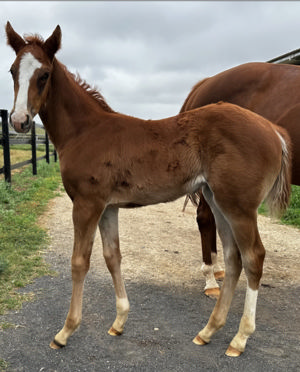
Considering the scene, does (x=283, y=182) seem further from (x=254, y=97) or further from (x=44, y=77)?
(x=44, y=77)

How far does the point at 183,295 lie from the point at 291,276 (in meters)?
1.43

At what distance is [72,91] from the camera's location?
271 cm

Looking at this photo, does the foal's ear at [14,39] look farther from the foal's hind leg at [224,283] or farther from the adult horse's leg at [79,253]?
the foal's hind leg at [224,283]

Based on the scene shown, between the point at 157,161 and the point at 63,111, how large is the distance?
2.78 feet

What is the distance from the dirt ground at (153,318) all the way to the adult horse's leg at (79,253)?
11 cm

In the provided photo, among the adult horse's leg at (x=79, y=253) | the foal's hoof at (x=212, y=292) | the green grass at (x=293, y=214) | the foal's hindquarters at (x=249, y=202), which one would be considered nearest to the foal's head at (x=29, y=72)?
Answer: the adult horse's leg at (x=79, y=253)

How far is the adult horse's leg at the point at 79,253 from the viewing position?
2.46 metres

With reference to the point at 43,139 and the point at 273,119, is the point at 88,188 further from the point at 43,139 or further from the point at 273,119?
the point at 43,139

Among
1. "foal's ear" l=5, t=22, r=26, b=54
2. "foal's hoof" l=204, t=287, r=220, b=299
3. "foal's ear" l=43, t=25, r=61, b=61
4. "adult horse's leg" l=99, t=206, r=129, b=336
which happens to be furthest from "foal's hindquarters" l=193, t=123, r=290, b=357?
"foal's ear" l=5, t=22, r=26, b=54

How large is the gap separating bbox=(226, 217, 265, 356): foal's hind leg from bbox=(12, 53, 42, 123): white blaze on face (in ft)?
5.30

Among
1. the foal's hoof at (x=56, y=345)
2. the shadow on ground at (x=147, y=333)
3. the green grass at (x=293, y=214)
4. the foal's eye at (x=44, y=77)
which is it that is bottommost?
the green grass at (x=293, y=214)

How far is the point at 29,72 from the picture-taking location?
2369mm

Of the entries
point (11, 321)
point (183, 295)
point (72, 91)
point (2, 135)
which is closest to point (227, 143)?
point (72, 91)

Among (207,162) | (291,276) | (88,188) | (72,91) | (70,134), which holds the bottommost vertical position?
(291,276)
